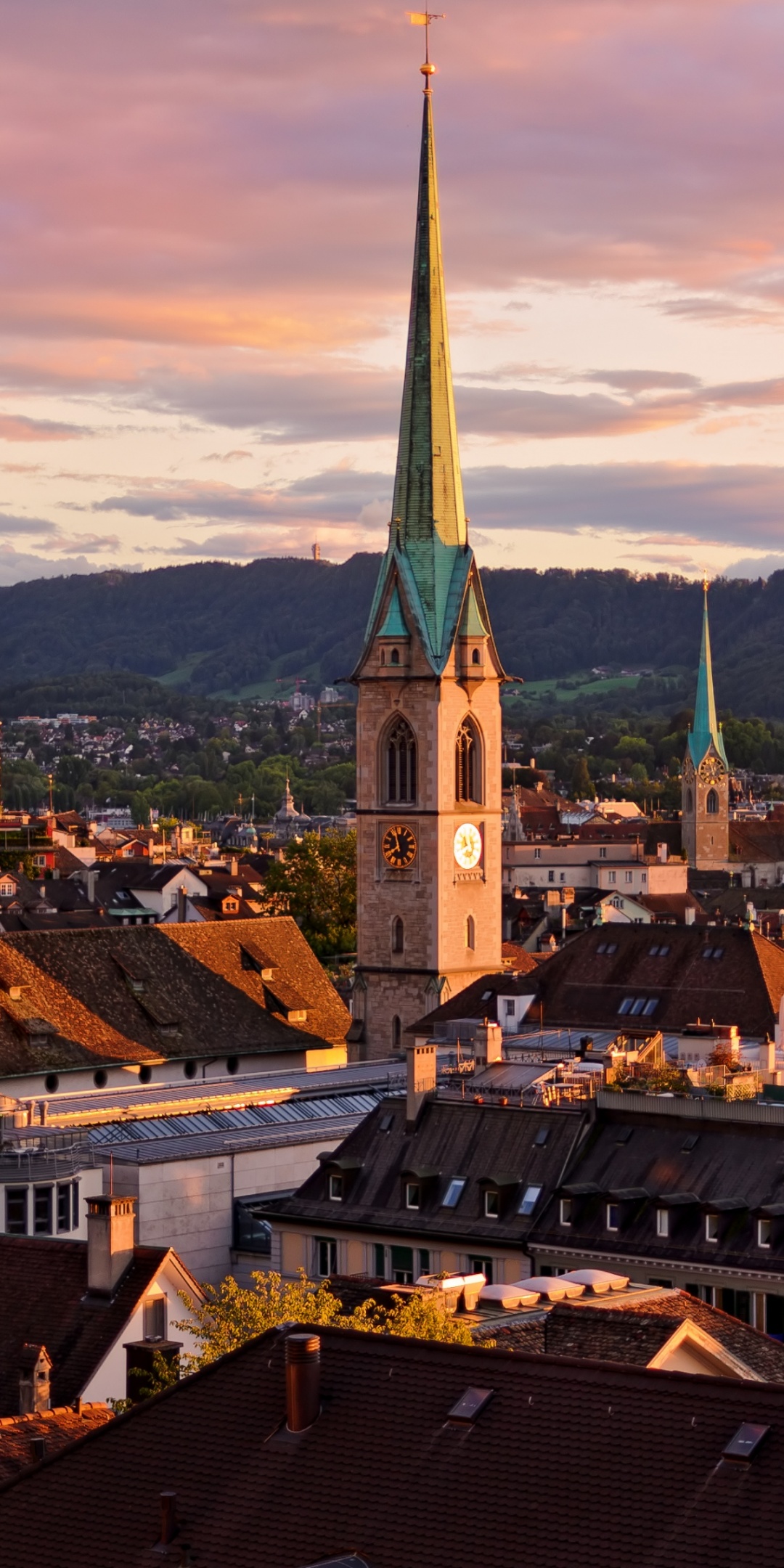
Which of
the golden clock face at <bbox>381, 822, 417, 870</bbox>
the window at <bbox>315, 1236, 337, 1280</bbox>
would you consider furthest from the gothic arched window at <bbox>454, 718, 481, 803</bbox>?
the window at <bbox>315, 1236, 337, 1280</bbox>

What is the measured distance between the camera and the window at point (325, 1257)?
5944 centimetres

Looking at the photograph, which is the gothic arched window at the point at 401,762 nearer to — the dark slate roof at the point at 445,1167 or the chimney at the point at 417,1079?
the dark slate roof at the point at 445,1167

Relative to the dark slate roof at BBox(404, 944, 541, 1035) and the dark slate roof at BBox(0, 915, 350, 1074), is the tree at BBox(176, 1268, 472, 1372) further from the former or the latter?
the dark slate roof at BBox(404, 944, 541, 1035)

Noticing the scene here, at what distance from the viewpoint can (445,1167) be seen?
59625 mm

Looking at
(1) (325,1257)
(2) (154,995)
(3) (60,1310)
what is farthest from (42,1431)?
(2) (154,995)

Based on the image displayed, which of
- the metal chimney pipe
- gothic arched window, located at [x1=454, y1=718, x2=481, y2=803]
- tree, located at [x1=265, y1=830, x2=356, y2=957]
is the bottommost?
the metal chimney pipe

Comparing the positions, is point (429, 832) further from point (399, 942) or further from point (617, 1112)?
point (617, 1112)

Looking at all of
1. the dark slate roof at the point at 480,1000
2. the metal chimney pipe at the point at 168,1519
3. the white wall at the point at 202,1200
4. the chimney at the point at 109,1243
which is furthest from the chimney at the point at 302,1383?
the dark slate roof at the point at 480,1000

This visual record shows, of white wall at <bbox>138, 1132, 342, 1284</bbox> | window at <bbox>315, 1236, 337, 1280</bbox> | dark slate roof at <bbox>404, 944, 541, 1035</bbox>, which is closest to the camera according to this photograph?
window at <bbox>315, 1236, 337, 1280</bbox>

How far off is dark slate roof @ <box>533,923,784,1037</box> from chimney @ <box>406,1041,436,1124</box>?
27648mm

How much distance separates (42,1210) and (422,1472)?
110ft

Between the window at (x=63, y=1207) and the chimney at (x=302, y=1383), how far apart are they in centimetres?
3149

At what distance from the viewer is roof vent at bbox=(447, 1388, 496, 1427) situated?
28156 millimetres

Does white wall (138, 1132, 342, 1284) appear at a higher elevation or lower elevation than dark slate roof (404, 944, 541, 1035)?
lower
